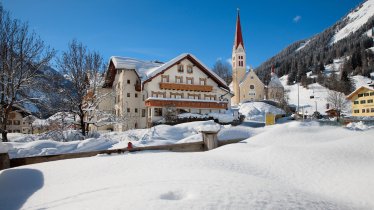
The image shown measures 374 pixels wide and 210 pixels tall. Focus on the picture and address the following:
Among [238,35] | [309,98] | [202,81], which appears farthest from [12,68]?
[309,98]

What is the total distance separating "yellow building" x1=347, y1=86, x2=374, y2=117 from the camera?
5953cm

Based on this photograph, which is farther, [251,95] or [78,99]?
[251,95]

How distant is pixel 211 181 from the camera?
4.86 metres

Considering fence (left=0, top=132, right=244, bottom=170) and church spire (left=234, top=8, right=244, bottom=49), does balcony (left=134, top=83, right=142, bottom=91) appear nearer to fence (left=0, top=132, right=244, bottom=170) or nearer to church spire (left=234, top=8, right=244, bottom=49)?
fence (left=0, top=132, right=244, bottom=170)

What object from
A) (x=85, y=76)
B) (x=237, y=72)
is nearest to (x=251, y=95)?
(x=237, y=72)

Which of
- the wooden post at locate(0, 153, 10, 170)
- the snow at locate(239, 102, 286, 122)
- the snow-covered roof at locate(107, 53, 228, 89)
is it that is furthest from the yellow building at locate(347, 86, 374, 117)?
the wooden post at locate(0, 153, 10, 170)

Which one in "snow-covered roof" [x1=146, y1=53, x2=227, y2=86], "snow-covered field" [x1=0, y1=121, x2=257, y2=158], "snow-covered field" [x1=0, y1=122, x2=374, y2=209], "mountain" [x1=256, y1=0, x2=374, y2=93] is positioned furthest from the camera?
"mountain" [x1=256, y1=0, x2=374, y2=93]

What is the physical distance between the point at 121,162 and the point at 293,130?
841cm

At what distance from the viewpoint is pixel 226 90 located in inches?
1608

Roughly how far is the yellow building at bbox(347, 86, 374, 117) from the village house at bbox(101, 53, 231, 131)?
39253 mm

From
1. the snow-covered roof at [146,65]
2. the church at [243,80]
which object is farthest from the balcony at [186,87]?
the church at [243,80]

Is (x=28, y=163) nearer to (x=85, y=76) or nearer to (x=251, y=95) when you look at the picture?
(x=85, y=76)

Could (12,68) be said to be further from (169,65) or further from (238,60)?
(238,60)

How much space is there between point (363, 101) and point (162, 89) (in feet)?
164
